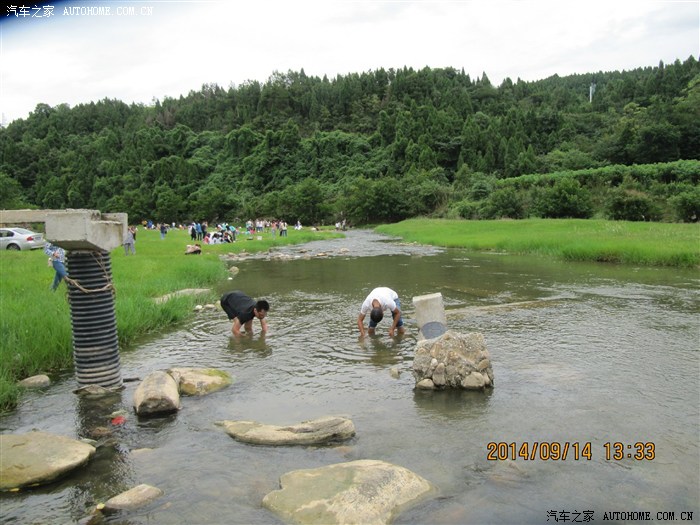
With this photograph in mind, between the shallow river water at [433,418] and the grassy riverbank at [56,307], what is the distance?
579 mm

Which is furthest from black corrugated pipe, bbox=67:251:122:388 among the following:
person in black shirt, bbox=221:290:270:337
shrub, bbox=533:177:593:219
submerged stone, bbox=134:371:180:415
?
shrub, bbox=533:177:593:219

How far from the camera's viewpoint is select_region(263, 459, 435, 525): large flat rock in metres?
4.65

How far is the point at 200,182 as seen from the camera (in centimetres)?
11925

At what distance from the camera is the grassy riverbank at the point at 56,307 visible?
28.9ft

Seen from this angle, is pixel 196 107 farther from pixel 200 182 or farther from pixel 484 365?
pixel 484 365

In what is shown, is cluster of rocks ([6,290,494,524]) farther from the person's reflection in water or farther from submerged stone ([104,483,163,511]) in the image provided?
the person's reflection in water

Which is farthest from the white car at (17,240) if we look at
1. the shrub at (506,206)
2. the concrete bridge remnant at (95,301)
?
the shrub at (506,206)

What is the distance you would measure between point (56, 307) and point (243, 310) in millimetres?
3915

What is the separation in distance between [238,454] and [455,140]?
4035 inches

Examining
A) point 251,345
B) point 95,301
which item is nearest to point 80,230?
point 95,301

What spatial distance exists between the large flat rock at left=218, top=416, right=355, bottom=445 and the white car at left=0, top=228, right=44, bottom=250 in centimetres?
3265

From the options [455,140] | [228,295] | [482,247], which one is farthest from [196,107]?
[228,295]

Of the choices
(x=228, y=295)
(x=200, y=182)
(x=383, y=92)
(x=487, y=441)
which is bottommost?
(x=487, y=441)

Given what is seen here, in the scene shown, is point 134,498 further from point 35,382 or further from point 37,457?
point 35,382
